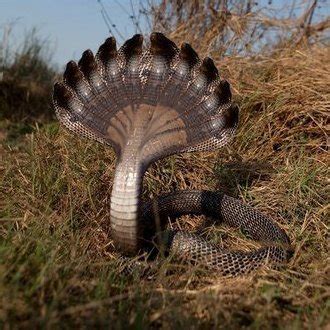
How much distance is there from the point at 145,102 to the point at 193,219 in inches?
50.1

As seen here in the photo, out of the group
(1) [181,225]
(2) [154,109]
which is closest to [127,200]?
(2) [154,109]

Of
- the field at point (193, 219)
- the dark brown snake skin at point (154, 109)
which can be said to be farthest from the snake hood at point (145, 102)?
the field at point (193, 219)

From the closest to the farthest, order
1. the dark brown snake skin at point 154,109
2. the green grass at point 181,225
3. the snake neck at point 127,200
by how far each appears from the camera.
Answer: the green grass at point 181,225
the snake neck at point 127,200
the dark brown snake skin at point 154,109

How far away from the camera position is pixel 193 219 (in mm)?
3992

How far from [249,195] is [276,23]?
291 centimetres

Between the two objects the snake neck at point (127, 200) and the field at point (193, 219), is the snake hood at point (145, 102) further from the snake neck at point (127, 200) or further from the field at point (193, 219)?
the field at point (193, 219)

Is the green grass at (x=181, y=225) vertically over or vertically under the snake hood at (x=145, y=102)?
under

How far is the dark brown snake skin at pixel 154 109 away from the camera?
292 centimetres

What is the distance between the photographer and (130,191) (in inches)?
109

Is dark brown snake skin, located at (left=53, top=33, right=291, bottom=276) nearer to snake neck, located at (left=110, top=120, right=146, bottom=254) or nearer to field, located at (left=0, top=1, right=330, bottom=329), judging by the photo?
snake neck, located at (left=110, top=120, right=146, bottom=254)

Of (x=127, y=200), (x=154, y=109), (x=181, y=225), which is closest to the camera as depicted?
(x=127, y=200)

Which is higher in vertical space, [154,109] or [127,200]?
[154,109]

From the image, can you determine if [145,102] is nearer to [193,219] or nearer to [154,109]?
[154,109]

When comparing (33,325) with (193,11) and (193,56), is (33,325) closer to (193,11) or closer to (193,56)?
(193,56)
